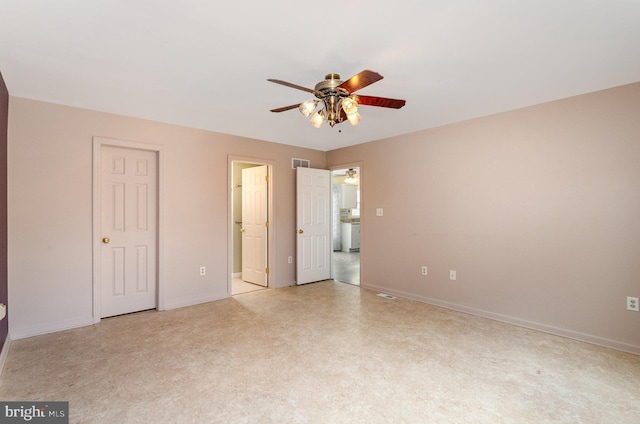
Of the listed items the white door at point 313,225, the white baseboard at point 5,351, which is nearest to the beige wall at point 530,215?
the white door at point 313,225

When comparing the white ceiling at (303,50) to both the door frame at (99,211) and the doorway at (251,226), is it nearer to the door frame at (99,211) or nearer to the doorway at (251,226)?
the door frame at (99,211)

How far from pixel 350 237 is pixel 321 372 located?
7024 mm

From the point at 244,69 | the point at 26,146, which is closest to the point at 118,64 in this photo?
the point at 244,69

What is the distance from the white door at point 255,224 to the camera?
17.0 ft

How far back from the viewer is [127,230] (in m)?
3.82

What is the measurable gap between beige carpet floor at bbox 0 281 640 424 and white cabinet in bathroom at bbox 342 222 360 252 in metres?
5.71

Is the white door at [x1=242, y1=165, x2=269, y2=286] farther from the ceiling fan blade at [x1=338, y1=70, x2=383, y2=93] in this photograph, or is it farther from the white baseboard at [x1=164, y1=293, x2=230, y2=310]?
the ceiling fan blade at [x1=338, y1=70, x2=383, y2=93]

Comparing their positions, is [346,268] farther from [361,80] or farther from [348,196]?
[361,80]

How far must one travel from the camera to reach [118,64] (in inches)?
95.9

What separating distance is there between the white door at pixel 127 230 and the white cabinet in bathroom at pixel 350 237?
6169 mm

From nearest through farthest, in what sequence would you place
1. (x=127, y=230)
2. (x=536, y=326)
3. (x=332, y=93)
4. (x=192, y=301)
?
(x=332, y=93) → (x=536, y=326) → (x=127, y=230) → (x=192, y=301)

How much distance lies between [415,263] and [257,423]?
316 cm

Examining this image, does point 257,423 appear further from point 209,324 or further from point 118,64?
point 118,64

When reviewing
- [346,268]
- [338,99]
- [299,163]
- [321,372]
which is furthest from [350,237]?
[338,99]
